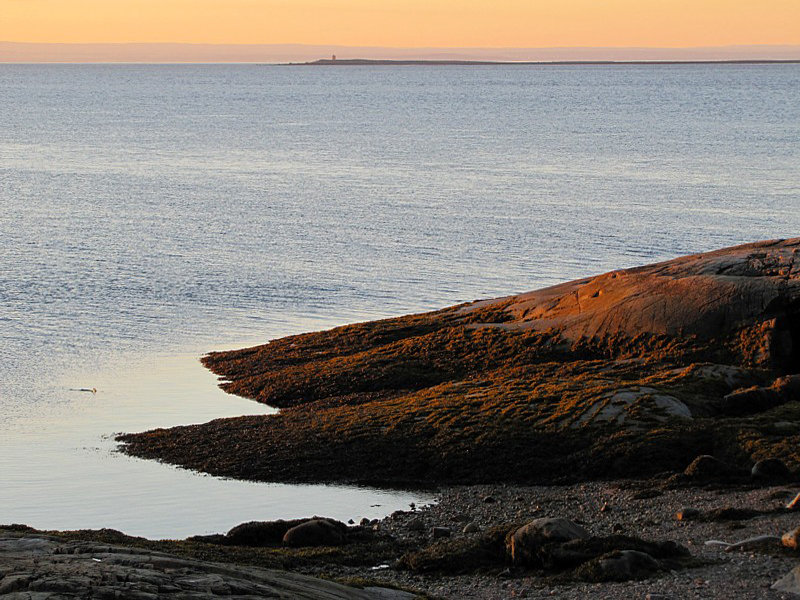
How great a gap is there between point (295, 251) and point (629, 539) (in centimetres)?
3753

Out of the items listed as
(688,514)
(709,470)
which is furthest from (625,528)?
(709,470)

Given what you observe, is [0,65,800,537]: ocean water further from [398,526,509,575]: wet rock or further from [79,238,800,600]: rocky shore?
[398,526,509,575]: wet rock

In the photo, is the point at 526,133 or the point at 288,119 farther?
the point at 288,119

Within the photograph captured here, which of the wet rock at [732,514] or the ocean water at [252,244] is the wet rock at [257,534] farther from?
the wet rock at [732,514]

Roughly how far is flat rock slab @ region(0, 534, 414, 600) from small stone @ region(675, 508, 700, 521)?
547 centimetres

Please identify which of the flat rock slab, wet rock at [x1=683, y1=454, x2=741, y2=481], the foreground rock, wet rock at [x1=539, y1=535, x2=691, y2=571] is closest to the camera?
the flat rock slab

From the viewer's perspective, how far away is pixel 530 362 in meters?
27.8

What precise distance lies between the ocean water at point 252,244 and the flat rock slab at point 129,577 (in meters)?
5.63

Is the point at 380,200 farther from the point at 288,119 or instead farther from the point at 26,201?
the point at 288,119

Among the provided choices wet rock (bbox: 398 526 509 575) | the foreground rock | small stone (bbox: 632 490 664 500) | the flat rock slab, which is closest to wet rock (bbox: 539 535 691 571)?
wet rock (bbox: 398 526 509 575)

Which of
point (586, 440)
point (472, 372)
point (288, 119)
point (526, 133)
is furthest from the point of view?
point (288, 119)

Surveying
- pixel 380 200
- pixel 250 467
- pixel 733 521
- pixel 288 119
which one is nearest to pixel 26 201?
pixel 380 200

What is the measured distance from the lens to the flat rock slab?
40.6ft

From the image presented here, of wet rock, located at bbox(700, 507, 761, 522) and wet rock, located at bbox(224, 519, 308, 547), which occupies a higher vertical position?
wet rock, located at bbox(700, 507, 761, 522)
